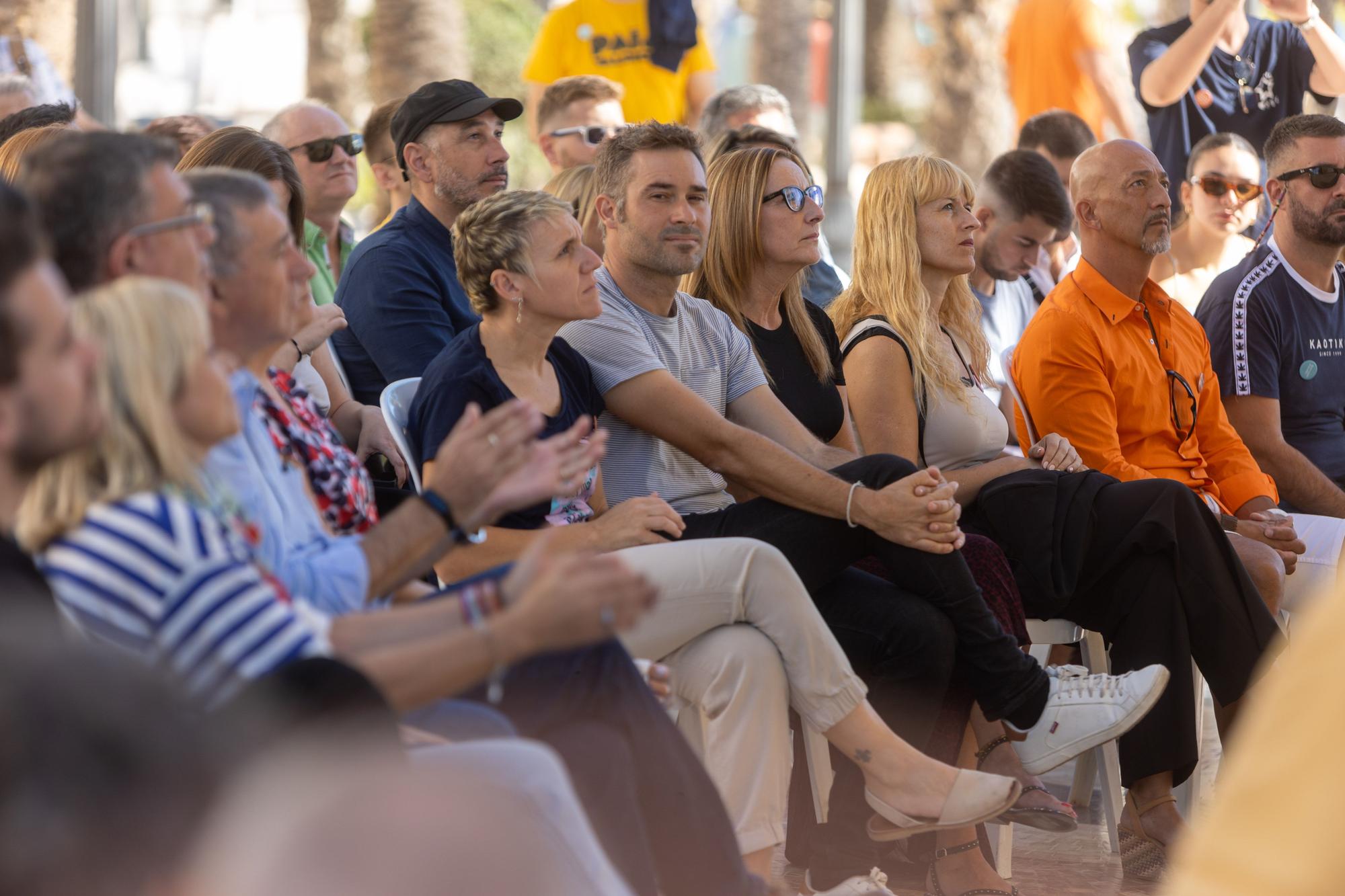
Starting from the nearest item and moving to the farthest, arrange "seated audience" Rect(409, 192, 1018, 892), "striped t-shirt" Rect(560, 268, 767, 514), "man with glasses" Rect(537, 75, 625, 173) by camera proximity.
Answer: "seated audience" Rect(409, 192, 1018, 892)
"striped t-shirt" Rect(560, 268, 767, 514)
"man with glasses" Rect(537, 75, 625, 173)

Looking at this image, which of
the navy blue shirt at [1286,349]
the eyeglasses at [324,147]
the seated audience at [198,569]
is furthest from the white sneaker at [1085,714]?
the eyeglasses at [324,147]

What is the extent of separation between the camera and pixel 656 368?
3893mm

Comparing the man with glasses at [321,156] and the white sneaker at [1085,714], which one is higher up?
the man with glasses at [321,156]

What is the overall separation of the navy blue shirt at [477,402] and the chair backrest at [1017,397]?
5.38 feet

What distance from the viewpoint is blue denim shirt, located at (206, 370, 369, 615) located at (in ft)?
7.75

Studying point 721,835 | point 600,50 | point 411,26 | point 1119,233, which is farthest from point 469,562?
point 411,26

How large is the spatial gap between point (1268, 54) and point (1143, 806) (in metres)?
4.46

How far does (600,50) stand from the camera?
24.2 feet

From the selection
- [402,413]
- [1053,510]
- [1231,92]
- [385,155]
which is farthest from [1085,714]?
[1231,92]

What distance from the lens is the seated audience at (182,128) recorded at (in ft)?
16.1

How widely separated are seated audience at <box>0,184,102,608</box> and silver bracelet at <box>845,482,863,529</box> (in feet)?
6.71

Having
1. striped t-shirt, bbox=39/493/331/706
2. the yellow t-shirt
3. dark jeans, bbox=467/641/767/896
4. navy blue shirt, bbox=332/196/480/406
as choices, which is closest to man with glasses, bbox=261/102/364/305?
navy blue shirt, bbox=332/196/480/406

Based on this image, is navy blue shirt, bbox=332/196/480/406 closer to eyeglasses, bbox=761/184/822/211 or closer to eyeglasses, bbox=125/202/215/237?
eyeglasses, bbox=761/184/822/211

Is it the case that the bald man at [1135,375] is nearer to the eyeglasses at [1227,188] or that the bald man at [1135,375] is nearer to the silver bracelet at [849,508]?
the silver bracelet at [849,508]
